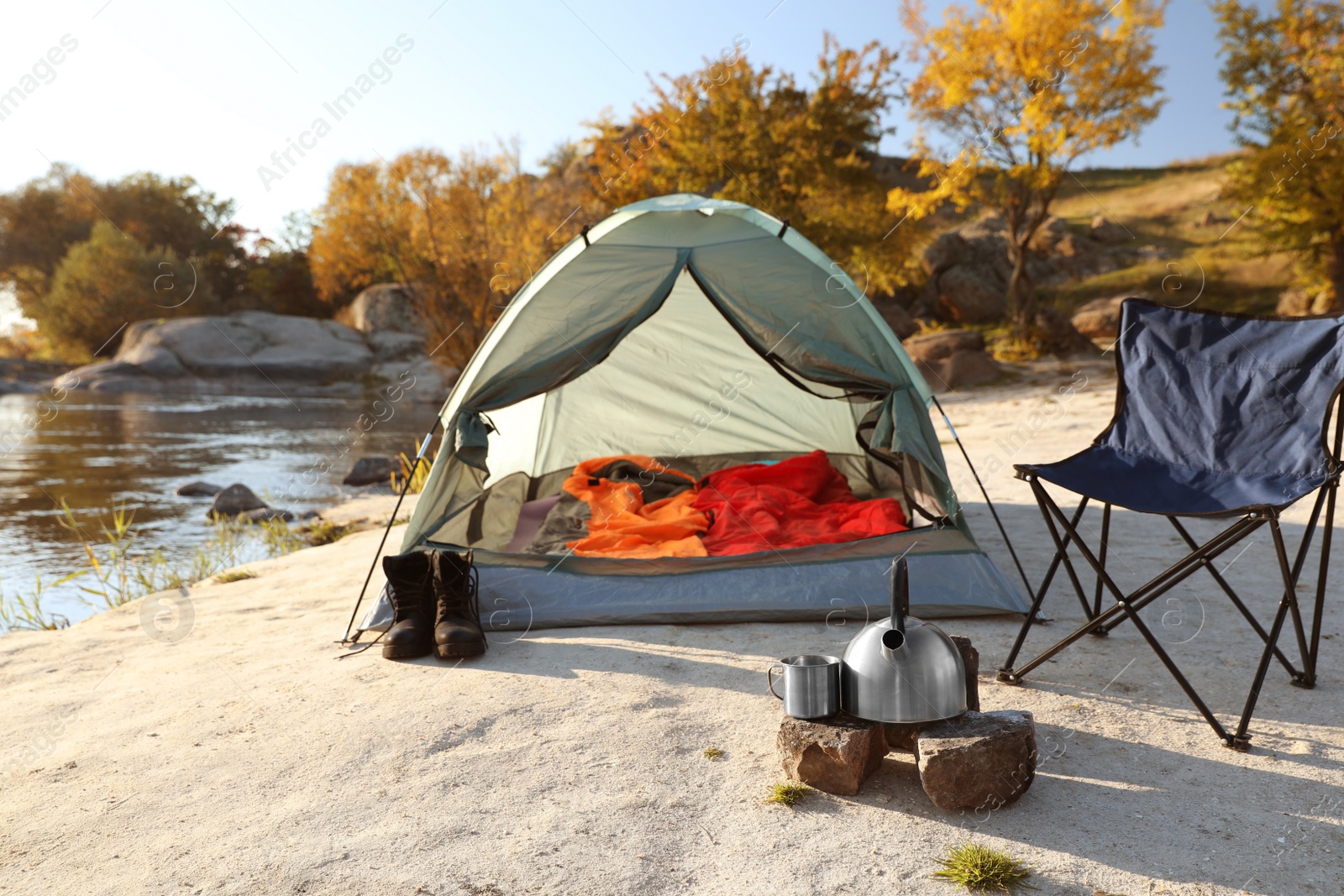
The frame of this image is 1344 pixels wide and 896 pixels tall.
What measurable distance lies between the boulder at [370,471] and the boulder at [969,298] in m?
12.1

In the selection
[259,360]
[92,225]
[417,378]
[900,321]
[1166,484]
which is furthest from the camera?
[92,225]

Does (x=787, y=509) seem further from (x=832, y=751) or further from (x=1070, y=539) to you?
(x=832, y=751)

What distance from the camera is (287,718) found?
99.0 inches

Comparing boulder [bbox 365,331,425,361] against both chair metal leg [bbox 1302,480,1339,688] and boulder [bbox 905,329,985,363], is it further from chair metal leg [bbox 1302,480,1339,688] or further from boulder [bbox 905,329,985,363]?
chair metal leg [bbox 1302,480,1339,688]

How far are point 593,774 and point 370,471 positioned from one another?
6.76 metres

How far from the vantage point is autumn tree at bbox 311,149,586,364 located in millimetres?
12227

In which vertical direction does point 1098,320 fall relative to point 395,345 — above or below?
below

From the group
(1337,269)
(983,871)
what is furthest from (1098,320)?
(983,871)

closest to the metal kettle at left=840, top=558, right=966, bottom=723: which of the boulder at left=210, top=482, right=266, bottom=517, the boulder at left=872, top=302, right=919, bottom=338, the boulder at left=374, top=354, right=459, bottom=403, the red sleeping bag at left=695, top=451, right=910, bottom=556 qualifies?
the red sleeping bag at left=695, top=451, right=910, bottom=556

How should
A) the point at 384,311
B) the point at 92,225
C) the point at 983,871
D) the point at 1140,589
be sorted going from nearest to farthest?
the point at 983,871, the point at 1140,589, the point at 384,311, the point at 92,225

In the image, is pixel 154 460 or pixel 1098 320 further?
pixel 1098 320

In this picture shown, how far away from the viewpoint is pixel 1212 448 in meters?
2.70

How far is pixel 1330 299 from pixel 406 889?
51.3 feet

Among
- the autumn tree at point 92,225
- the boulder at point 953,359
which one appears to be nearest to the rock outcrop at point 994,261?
the boulder at point 953,359
